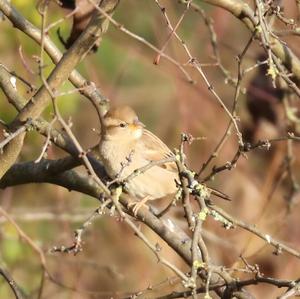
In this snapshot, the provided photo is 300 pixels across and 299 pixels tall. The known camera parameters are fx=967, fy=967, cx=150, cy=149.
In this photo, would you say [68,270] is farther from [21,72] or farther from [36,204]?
[21,72]

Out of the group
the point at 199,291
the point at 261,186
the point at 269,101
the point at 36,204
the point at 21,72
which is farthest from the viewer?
the point at 36,204

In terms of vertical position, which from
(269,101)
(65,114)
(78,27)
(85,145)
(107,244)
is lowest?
(107,244)

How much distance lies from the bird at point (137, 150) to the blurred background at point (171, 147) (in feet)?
2.26

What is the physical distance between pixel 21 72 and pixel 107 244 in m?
2.26

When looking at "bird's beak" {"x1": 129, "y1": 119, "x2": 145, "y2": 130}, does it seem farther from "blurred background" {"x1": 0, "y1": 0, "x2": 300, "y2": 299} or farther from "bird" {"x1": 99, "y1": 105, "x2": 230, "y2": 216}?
"blurred background" {"x1": 0, "y1": 0, "x2": 300, "y2": 299}

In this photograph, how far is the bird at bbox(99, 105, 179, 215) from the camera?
4.77 metres

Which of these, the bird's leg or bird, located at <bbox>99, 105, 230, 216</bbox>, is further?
bird, located at <bbox>99, 105, 230, 216</bbox>

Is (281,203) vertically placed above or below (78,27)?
below

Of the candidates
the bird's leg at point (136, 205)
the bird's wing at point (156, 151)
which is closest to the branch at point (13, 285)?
the bird's leg at point (136, 205)

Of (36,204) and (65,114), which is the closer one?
(65,114)

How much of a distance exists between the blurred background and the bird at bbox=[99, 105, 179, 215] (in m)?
0.69

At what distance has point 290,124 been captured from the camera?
5.36 metres

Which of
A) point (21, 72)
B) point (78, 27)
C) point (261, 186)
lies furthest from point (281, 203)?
point (78, 27)

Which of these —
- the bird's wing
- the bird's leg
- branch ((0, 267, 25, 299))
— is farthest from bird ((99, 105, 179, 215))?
branch ((0, 267, 25, 299))
